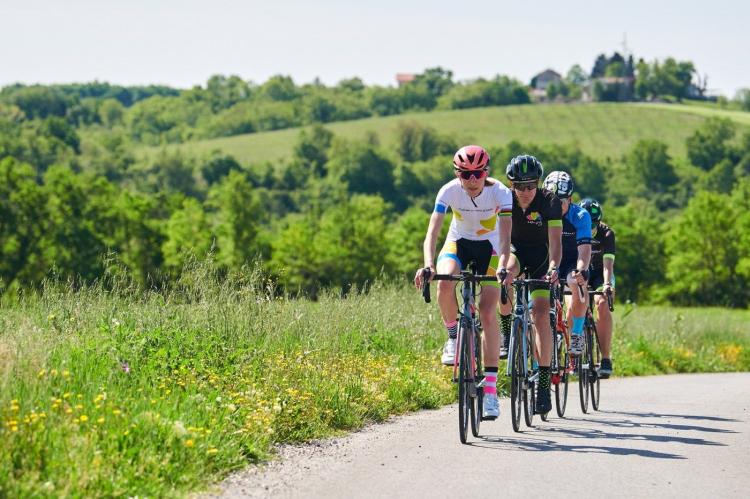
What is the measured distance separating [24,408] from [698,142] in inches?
6057

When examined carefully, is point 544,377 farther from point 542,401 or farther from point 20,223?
point 20,223

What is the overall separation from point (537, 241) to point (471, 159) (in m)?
1.66

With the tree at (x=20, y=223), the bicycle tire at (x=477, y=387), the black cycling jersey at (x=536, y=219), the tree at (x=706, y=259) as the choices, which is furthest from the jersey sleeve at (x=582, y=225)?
the tree at (x=706, y=259)

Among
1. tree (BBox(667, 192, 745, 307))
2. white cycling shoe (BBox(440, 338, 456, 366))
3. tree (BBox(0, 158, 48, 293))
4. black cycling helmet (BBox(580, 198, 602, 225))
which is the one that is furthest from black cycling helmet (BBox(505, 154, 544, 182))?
tree (BBox(667, 192, 745, 307))

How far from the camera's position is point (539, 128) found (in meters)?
170

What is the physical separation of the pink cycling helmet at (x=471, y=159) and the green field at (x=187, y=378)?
7.62ft

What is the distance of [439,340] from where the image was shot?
14.6 metres

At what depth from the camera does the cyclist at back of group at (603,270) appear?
12.5 metres

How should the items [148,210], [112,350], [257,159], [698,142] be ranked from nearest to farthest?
[112,350]
[148,210]
[698,142]
[257,159]

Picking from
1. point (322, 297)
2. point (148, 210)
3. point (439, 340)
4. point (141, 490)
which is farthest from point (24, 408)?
point (148, 210)

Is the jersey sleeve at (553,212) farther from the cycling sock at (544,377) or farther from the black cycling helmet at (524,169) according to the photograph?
the cycling sock at (544,377)

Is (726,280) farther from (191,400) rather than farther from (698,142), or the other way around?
(191,400)

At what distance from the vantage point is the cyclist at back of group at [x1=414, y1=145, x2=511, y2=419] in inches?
360

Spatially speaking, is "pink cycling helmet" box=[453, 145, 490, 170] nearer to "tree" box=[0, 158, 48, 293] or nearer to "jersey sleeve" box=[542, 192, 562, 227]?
"jersey sleeve" box=[542, 192, 562, 227]
